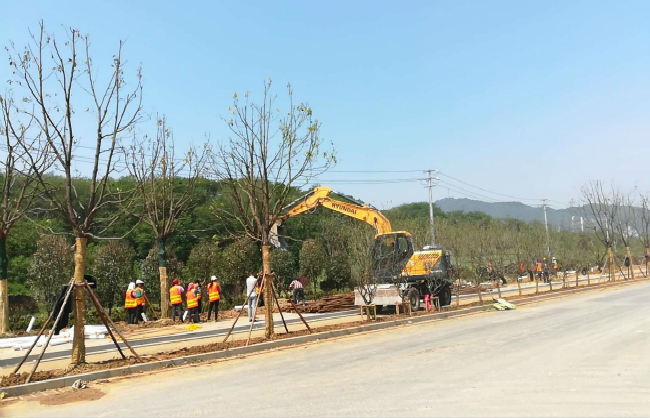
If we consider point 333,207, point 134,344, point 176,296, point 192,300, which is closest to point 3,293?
point 134,344

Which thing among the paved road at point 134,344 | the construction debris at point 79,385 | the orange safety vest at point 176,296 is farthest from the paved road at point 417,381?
the orange safety vest at point 176,296

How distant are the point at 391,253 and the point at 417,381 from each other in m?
12.6

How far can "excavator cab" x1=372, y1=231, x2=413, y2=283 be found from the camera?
20394mm

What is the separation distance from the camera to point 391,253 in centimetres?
2089

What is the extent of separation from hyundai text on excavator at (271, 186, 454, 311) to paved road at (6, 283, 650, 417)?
6.35 meters

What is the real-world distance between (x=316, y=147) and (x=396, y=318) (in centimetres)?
721

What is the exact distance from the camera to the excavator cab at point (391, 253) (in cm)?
2039

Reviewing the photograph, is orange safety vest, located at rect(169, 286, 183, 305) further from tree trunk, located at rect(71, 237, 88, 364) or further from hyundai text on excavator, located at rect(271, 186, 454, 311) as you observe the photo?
tree trunk, located at rect(71, 237, 88, 364)

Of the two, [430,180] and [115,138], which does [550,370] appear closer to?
[115,138]

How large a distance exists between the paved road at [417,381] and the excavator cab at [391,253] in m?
6.54

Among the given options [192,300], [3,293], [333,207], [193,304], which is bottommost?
[193,304]

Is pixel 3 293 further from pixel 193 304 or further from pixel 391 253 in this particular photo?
pixel 391 253

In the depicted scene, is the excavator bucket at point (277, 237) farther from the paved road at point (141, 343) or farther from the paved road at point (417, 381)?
the paved road at point (417, 381)

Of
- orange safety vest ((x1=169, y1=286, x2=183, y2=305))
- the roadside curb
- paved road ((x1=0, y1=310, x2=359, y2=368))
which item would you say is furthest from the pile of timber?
orange safety vest ((x1=169, y1=286, x2=183, y2=305))
